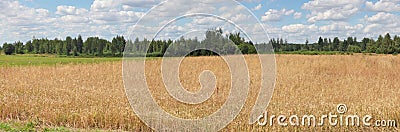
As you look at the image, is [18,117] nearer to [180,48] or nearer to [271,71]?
[180,48]

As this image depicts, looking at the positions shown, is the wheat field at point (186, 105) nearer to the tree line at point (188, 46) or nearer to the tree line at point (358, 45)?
the tree line at point (188, 46)

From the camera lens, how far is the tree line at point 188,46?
916 cm

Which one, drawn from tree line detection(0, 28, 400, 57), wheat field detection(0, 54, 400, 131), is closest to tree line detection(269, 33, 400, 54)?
tree line detection(0, 28, 400, 57)

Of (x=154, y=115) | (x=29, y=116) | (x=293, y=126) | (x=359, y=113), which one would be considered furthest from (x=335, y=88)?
(x=29, y=116)

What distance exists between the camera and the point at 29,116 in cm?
783

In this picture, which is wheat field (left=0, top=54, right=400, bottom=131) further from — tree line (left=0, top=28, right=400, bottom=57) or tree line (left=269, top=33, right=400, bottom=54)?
tree line (left=269, top=33, right=400, bottom=54)

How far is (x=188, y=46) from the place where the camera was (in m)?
9.94

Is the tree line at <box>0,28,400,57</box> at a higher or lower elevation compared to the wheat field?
higher

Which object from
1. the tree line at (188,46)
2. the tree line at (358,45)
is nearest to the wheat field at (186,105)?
the tree line at (188,46)

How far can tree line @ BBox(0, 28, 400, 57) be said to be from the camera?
9.16 metres

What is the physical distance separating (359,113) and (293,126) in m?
1.71

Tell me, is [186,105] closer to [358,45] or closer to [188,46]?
[188,46]

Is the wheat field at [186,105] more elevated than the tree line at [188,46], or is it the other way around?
the tree line at [188,46]

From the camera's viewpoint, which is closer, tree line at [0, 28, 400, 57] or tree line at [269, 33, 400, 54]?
tree line at [0, 28, 400, 57]
